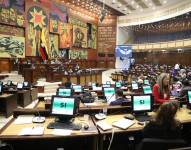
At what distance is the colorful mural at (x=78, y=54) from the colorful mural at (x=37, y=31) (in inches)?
142

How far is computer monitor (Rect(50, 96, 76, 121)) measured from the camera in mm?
4172

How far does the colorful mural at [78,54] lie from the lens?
77.5 ft

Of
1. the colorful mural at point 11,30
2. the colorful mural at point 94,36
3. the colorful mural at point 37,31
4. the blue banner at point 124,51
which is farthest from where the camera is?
the colorful mural at point 94,36

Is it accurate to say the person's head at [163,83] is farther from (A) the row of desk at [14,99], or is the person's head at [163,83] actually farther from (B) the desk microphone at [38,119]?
(A) the row of desk at [14,99]

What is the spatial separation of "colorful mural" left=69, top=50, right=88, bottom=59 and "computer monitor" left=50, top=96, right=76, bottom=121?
762 inches

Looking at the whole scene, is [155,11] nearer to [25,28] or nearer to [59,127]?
[25,28]

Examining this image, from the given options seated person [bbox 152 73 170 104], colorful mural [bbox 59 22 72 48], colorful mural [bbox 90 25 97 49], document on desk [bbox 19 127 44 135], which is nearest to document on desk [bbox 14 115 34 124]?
document on desk [bbox 19 127 44 135]

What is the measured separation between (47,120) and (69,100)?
51 centimetres

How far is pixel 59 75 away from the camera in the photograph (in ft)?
50.9

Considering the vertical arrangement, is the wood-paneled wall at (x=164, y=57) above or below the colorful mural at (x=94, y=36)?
below

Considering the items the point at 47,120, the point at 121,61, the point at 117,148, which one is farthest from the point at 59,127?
the point at 121,61

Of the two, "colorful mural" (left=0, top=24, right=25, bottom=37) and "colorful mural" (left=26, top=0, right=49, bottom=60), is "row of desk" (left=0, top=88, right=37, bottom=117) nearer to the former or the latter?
"colorful mural" (left=0, top=24, right=25, bottom=37)

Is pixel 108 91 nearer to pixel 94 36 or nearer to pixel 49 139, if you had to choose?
pixel 49 139

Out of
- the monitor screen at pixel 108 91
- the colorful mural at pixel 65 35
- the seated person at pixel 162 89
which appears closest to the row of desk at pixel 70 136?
the seated person at pixel 162 89
